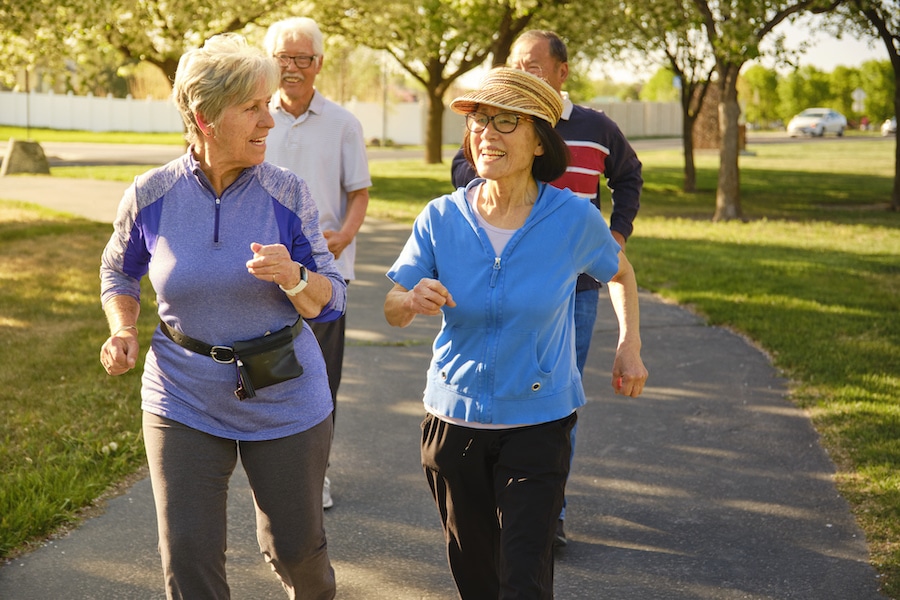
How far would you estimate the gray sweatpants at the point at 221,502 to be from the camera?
2.88 metres

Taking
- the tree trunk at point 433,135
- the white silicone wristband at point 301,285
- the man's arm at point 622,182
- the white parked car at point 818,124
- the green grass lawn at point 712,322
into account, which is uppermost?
the white parked car at point 818,124

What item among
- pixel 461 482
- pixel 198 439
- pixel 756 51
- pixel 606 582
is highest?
pixel 756 51

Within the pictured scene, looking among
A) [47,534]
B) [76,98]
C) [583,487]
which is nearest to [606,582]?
[583,487]

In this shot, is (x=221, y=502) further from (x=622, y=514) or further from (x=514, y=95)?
(x=622, y=514)

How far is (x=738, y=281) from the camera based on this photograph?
10.9 meters

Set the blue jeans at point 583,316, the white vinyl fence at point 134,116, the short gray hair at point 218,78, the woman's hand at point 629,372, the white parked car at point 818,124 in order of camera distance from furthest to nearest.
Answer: the white parked car at point 818,124, the white vinyl fence at point 134,116, the blue jeans at point 583,316, the woman's hand at point 629,372, the short gray hair at point 218,78

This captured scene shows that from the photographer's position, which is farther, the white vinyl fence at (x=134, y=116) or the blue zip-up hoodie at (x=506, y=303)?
the white vinyl fence at (x=134, y=116)

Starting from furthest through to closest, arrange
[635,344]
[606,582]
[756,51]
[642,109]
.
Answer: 1. [642,109]
2. [756,51]
3. [606,582]
4. [635,344]

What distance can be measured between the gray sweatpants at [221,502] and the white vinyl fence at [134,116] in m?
49.2

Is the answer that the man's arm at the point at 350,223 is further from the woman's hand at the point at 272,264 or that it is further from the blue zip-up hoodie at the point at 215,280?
the woman's hand at the point at 272,264

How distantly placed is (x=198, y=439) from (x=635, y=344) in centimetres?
142

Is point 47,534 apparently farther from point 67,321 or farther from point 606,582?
point 67,321

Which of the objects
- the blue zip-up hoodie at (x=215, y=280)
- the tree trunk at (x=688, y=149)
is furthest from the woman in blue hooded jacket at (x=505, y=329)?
the tree trunk at (x=688, y=149)

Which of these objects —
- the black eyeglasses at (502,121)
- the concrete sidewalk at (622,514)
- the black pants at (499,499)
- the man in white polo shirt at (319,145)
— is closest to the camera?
the black pants at (499,499)
